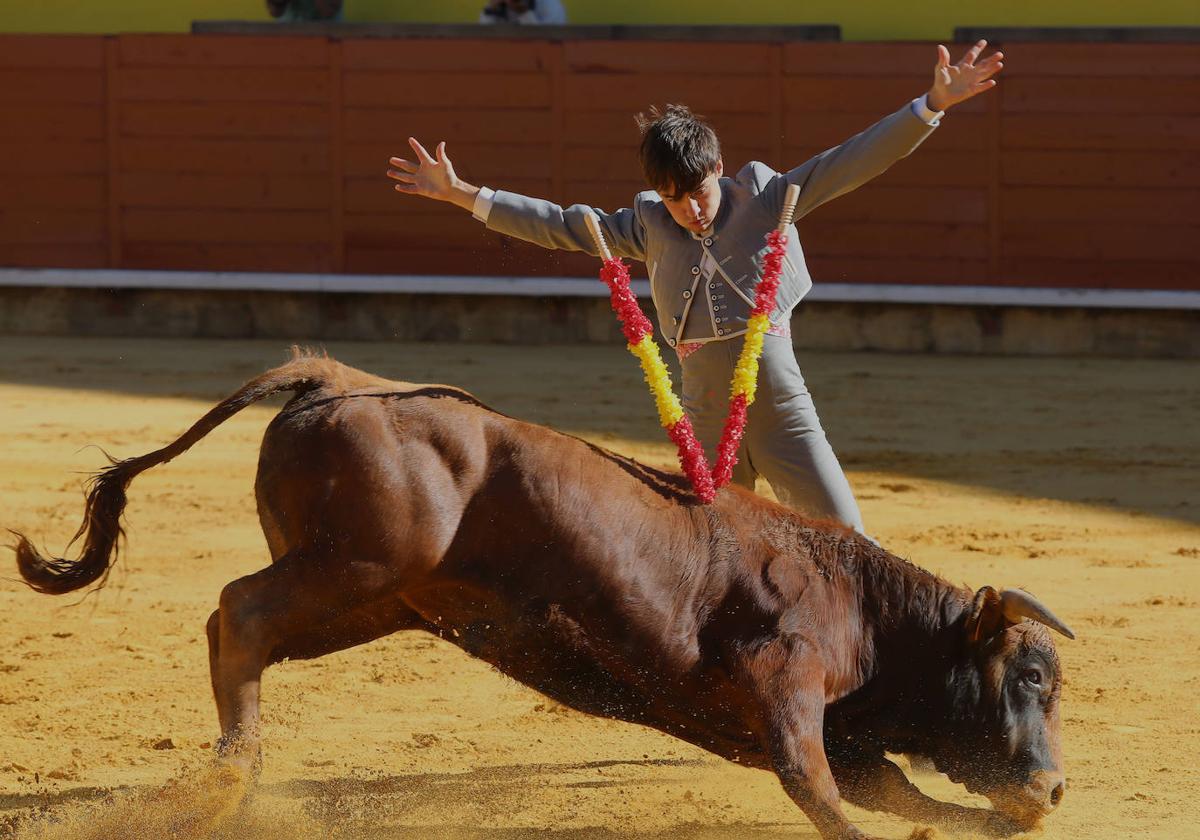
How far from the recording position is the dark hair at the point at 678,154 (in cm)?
275

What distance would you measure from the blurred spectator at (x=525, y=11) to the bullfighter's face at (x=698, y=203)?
7.14 m

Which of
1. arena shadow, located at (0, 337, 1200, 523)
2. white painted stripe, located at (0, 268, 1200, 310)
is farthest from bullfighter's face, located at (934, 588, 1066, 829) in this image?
white painted stripe, located at (0, 268, 1200, 310)

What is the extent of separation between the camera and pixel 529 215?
2986 millimetres

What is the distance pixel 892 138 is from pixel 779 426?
55cm

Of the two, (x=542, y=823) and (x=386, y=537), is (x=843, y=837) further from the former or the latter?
(x=386, y=537)

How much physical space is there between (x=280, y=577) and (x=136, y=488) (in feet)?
11.7

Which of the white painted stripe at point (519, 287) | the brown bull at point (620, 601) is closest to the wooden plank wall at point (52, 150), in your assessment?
the white painted stripe at point (519, 287)

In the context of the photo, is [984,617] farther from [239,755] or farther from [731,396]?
[239,755]

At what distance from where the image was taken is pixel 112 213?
32.6 ft

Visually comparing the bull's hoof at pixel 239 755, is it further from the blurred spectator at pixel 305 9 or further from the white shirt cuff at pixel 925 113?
the blurred spectator at pixel 305 9

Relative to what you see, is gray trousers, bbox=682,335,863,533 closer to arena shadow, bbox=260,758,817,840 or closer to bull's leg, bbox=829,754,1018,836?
bull's leg, bbox=829,754,1018,836

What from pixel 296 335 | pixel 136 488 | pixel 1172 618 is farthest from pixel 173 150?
pixel 1172 618

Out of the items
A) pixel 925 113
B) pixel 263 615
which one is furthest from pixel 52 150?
pixel 925 113

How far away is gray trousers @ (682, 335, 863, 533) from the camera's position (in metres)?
2.99
